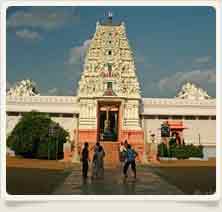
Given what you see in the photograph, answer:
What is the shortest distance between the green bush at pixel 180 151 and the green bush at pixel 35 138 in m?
4.85

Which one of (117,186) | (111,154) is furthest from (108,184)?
(111,154)

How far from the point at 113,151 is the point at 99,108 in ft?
25.6

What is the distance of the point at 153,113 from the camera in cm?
3353

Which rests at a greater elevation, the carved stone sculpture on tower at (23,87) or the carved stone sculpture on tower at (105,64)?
the carved stone sculpture on tower at (105,64)

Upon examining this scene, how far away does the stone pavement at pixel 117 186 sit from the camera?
10.2m

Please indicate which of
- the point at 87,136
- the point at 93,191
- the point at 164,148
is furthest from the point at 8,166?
the point at 87,136

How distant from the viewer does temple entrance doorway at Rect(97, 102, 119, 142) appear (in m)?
27.6

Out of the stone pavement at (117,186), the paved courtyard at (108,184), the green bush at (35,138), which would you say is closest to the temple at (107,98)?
the green bush at (35,138)

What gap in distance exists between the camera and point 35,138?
21609 mm

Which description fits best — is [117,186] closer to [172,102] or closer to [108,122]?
[108,122]

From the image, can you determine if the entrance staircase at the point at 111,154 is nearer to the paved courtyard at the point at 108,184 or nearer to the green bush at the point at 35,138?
the green bush at the point at 35,138

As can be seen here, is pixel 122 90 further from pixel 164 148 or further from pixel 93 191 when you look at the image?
pixel 93 191

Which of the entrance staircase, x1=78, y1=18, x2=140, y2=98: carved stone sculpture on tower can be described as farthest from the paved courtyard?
x1=78, y1=18, x2=140, y2=98: carved stone sculpture on tower

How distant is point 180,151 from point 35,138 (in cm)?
721
